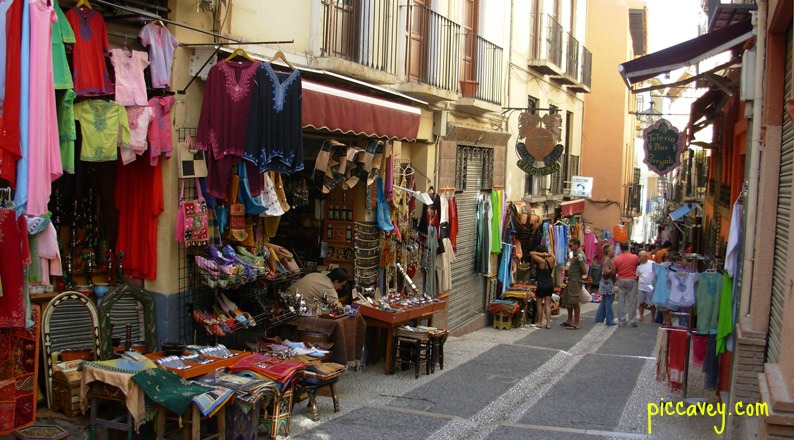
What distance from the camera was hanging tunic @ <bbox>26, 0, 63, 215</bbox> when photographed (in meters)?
6.05

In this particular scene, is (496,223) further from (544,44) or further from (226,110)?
(226,110)

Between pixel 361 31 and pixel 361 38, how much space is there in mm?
128

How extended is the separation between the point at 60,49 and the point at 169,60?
1.32 m

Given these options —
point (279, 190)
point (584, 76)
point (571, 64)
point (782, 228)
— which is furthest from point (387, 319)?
point (584, 76)

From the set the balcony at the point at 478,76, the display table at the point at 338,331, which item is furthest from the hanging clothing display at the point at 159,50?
the balcony at the point at 478,76

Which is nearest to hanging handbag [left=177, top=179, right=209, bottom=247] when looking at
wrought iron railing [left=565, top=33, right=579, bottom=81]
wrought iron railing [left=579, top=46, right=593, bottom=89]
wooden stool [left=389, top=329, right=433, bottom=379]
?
wooden stool [left=389, top=329, right=433, bottom=379]

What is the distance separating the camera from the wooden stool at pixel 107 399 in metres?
6.55

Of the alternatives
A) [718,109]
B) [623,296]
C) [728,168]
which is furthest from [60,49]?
[623,296]

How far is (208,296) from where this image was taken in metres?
8.52

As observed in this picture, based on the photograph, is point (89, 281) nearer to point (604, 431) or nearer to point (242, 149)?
point (242, 149)

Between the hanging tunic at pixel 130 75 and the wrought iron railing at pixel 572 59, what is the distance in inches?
651

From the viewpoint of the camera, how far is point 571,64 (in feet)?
74.5

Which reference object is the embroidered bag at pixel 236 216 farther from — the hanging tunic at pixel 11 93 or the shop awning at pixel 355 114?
the hanging tunic at pixel 11 93

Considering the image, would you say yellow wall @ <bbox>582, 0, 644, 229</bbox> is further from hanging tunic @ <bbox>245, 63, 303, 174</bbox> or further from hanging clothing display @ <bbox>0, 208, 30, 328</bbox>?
hanging clothing display @ <bbox>0, 208, 30, 328</bbox>
